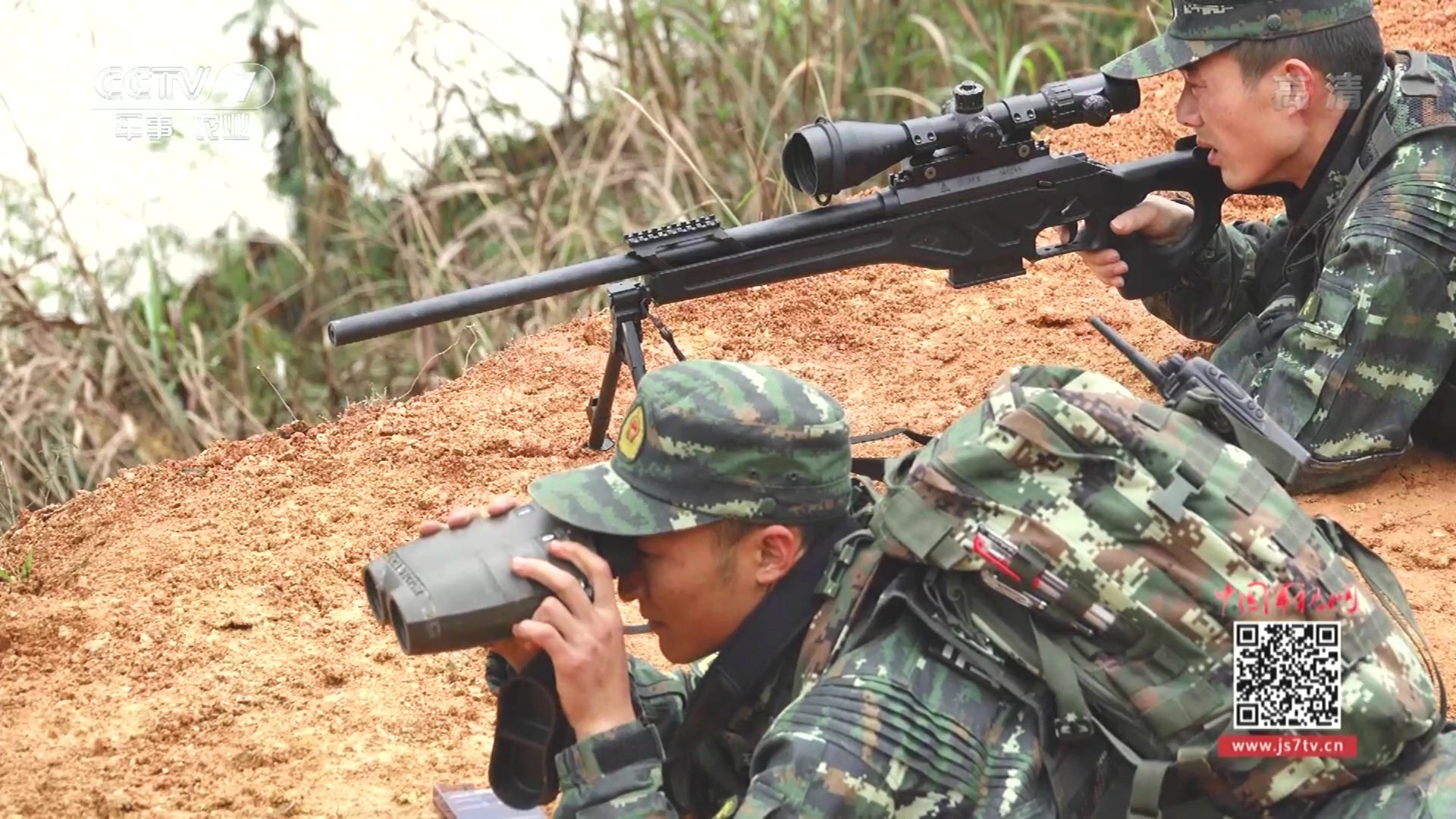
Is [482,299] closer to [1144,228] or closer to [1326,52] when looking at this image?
[1144,228]

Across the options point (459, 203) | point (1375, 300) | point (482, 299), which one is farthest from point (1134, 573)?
point (459, 203)

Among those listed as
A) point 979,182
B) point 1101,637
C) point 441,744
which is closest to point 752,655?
point 1101,637

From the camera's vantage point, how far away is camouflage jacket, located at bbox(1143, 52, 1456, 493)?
4.36m

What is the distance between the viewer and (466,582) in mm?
2553

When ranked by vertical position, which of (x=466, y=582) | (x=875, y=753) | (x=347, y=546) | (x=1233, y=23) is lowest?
(x=347, y=546)

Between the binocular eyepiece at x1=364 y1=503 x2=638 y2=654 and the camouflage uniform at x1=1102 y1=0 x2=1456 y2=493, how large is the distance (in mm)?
2364

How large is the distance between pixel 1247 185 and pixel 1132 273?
383 millimetres

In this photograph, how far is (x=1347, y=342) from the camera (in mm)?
4371

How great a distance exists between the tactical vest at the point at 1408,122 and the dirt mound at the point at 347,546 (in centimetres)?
22

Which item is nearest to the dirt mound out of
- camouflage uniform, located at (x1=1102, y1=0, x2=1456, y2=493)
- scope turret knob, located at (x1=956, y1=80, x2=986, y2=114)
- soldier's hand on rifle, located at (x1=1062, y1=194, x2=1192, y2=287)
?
camouflage uniform, located at (x1=1102, y1=0, x2=1456, y2=493)

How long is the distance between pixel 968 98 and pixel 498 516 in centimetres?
219

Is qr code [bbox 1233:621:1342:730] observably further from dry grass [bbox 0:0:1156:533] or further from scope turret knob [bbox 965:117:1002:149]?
dry grass [bbox 0:0:1156:533]

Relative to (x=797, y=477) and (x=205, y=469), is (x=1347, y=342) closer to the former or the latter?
(x=797, y=477)

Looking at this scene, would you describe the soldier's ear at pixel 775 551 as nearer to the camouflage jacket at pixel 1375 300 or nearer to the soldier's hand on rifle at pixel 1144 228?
the camouflage jacket at pixel 1375 300
